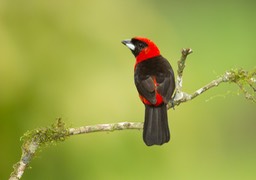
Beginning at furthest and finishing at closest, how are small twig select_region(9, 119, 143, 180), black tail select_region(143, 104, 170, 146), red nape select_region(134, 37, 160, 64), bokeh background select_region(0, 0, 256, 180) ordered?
bokeh background select_region(0, 0, 256, 180), red nape select_region(134, 37, 160, 64), black tail select_region(143, 104, 170, 146), small twig select_region(9, 119, 143, 180)

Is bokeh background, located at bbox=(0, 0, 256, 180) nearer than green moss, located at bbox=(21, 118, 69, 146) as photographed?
No

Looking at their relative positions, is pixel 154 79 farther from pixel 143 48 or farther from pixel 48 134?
pixel 48 134

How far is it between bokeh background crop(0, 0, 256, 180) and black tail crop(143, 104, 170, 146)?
3.39 feet

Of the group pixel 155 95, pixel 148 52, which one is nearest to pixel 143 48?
pixel 148 52

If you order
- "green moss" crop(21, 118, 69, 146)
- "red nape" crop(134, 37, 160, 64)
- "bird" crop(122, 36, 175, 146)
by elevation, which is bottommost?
"green moss" crop(21, 118, 69, 146)

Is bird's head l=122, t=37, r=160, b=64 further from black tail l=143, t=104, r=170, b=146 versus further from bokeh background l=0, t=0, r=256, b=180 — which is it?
black tail l=143, t=104, r=170, b=146

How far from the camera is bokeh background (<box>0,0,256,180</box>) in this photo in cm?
842

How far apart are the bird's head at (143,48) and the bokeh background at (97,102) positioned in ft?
2.10

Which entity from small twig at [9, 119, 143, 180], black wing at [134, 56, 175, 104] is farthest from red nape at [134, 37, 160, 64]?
small twig at [9, 119, 143, 180]

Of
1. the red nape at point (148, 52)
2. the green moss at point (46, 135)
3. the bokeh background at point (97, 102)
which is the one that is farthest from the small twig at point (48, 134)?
the bokeh background at point (97, 102)

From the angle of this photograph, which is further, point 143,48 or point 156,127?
point 143,48

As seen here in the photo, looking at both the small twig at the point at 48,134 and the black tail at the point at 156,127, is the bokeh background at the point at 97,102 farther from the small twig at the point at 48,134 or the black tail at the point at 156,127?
the small twig at the point at 48,134

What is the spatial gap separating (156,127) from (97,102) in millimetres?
3592

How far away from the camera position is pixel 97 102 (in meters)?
9.11
